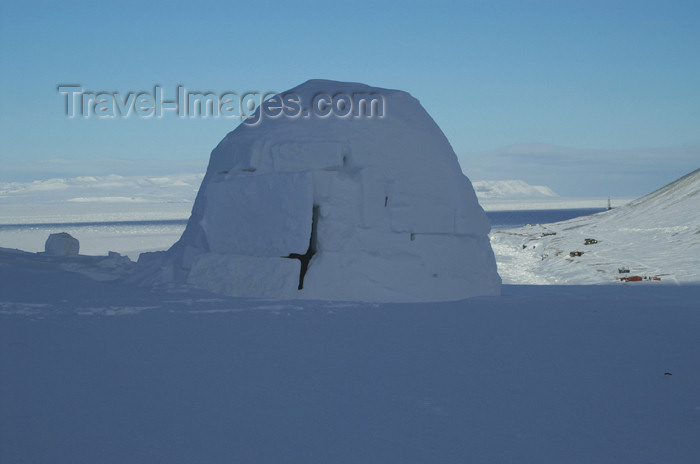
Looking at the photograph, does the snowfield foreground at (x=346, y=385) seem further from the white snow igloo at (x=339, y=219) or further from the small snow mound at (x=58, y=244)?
the small snow mound at (x=58, y=244)

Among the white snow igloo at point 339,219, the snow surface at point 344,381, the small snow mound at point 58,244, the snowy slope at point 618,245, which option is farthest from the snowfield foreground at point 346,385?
the snowy slope at point 618,245

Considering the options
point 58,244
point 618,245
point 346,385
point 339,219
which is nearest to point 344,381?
point 346,385

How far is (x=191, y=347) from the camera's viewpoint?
4.35 m

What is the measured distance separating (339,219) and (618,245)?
76.9 feet

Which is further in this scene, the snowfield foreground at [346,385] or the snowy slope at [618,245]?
the snowy slope at [618,245]

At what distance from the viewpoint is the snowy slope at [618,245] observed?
19938mm

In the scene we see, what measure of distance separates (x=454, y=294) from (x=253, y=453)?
5.06 m

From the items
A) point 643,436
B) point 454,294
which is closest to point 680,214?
point 454,294

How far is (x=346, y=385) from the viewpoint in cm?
354

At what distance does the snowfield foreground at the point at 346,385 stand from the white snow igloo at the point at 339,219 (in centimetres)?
118

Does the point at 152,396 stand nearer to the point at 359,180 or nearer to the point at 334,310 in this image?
the point at 334,310

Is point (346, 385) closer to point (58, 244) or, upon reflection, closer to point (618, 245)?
point (58, 244)

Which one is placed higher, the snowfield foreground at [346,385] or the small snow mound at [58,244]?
the small snow mound at [58,244]

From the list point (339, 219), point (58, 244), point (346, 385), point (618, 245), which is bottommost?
point (346, 385)
